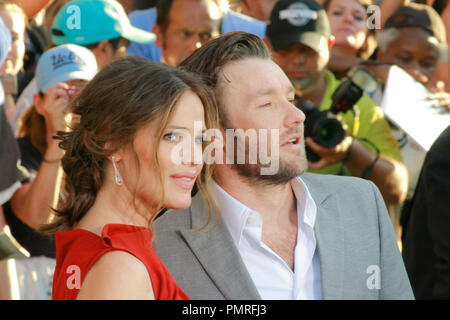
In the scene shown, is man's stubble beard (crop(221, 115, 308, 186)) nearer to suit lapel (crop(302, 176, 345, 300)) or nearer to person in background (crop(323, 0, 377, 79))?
suit lapel (crop(302, 176, 345, 300))

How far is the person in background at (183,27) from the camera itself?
10.7 ft

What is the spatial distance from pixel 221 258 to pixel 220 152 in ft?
1.10

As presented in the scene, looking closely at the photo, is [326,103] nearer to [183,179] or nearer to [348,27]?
[348,27]

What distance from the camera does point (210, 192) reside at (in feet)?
6.56

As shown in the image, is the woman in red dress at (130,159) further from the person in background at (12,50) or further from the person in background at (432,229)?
the person in background at (12,50)

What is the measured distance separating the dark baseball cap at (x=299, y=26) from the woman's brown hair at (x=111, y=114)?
152 cm

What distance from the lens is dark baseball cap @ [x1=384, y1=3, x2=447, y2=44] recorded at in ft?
11.0

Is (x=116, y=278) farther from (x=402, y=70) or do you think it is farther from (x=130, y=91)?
(x=402, y=70)

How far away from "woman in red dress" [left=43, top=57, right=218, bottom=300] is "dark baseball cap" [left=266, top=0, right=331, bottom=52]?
1565mm

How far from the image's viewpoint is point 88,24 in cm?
314

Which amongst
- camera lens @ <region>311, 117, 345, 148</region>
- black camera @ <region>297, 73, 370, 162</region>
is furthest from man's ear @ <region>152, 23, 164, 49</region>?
camera lens @ <region>311, 117, 345, 148</region>

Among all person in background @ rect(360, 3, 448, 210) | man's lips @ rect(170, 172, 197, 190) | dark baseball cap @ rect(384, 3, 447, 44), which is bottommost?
person in background @ rect(360, 3, 448, 210)

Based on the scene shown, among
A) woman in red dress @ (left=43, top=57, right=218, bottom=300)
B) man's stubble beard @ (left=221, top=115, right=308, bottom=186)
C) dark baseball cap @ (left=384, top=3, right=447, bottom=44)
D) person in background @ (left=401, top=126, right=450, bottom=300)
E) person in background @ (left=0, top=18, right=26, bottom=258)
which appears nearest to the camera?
woman in red dress @ (left=43, top=57, right=218, bottom=300)

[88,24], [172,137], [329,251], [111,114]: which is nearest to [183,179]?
[172,137]
